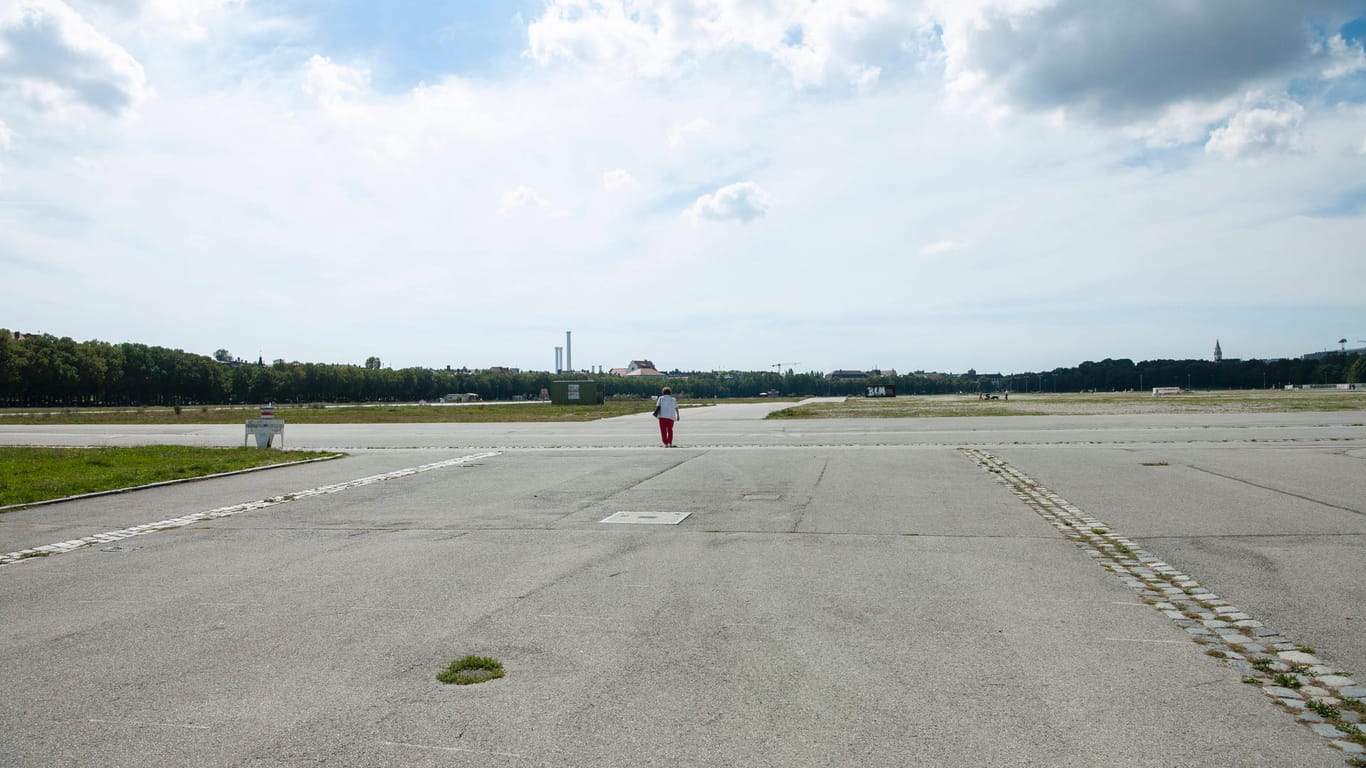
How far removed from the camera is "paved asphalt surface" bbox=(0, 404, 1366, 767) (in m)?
4.23

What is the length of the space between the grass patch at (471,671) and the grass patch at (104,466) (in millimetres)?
11652

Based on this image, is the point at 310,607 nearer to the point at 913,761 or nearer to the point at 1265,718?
the point at 913,761

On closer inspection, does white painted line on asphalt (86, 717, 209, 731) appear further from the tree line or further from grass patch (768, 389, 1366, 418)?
the tree line

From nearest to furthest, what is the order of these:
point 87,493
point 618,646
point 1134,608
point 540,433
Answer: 1. point 618,646
2. point 1134,608
3. point 87,493
4. point 540,433

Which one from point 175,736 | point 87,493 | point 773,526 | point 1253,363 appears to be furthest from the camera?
point 1253,363

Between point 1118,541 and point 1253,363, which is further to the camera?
point 1253,363

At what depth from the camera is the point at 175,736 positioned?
434cm

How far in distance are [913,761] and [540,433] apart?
3173 cm

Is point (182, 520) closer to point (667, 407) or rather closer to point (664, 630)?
point (664, 630)

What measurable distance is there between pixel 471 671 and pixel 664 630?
142cm

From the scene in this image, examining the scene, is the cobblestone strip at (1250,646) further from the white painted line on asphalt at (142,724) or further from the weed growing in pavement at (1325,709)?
the white painted line on asphalt at (142,724)

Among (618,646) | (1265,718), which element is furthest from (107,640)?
(1265,718)

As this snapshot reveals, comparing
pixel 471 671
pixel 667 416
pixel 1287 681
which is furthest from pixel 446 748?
pixel 667 416

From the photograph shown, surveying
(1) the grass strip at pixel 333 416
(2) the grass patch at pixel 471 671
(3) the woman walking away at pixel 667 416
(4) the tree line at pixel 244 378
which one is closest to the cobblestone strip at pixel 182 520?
(2) the grass patch at pixel 471 671
